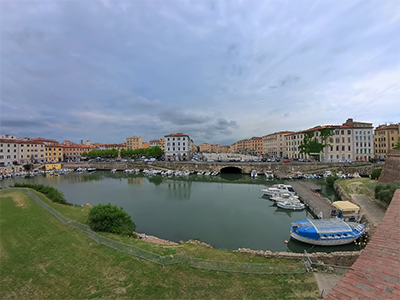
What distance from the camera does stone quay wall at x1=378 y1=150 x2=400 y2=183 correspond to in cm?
2567

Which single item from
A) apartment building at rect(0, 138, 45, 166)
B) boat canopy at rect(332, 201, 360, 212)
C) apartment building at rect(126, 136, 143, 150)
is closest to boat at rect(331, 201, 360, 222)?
boat canopy at rect(332, 201, 360, 212)

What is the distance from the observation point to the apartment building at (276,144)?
91312mm

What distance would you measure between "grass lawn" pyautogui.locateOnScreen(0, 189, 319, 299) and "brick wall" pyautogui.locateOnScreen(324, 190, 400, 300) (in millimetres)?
2949

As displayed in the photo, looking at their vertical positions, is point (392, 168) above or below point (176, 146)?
below

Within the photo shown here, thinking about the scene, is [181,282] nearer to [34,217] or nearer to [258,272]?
[258,272]

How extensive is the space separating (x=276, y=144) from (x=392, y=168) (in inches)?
2732

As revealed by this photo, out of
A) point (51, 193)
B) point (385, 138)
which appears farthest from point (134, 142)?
point (385, 138)

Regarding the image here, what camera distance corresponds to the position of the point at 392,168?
88.2 ft

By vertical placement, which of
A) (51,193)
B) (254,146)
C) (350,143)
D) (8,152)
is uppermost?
(254,146)

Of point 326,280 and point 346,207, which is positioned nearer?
point 326,280

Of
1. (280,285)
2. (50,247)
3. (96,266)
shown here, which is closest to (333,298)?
(280,285)

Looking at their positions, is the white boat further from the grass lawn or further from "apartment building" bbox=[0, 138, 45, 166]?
"apartment building" bbox=[0, 138, 45, 166]

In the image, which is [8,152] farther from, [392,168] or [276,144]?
[276,144]

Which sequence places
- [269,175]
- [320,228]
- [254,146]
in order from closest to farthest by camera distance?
1. [320,228]
2. [269,175]
3. [254,146]
